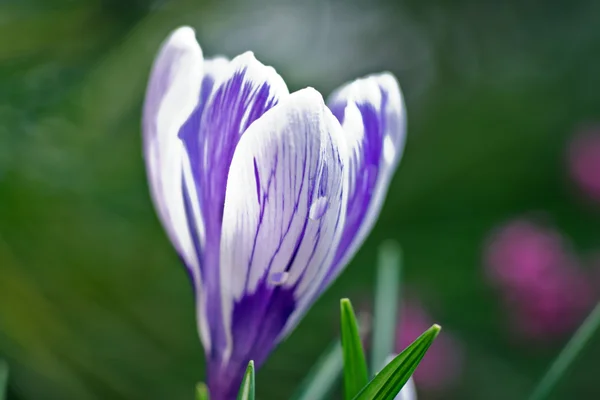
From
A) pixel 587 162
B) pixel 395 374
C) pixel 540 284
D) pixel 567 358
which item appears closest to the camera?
pixel 395 374

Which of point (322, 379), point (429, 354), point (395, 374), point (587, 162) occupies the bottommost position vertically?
point (429, 354)

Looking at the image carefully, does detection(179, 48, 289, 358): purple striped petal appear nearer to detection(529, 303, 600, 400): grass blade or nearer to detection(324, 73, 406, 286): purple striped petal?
detection(324, 73, 406, 286): purple striped petal

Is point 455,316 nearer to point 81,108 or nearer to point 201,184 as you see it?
point 81,108

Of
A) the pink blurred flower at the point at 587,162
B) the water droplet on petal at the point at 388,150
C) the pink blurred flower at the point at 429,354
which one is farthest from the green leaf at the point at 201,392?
the pink blurred flower at the point at 587,162

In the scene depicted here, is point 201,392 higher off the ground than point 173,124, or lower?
lower

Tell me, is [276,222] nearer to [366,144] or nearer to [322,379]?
[366,144]

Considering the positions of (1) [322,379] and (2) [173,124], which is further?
(1) [322,379]

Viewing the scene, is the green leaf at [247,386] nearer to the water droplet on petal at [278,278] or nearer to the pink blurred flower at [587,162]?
the water droplet on petal at [278,278]

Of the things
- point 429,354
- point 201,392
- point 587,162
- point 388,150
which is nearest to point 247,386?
point 201,392

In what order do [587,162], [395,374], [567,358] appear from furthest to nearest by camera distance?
[587,162]
[567,358]
[395,374]
